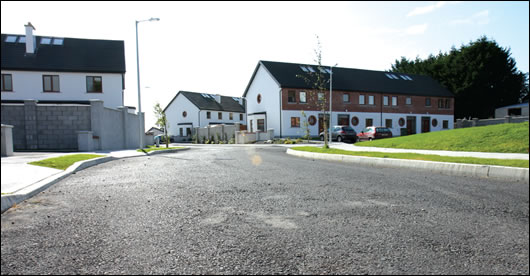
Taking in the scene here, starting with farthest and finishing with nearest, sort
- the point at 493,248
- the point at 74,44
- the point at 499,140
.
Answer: the point at 74,44 → the point at 499,140 → the point at 493,248

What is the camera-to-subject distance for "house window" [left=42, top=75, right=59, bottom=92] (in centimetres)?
2650

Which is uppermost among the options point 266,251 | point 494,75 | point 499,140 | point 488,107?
point 494,75

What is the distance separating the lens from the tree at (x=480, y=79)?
4494 centimetres

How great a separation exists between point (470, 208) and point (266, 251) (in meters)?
3.05

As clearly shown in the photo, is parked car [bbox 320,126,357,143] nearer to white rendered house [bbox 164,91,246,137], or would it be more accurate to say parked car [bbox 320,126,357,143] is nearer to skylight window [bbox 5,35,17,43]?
white rendered house [bbox 164,91,246,137]

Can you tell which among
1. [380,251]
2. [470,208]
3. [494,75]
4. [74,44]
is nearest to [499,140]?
[470,208]

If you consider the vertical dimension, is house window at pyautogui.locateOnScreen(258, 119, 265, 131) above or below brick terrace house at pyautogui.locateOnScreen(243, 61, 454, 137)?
below

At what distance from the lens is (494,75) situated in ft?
153

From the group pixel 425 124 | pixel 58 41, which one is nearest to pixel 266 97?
pixel 58 41

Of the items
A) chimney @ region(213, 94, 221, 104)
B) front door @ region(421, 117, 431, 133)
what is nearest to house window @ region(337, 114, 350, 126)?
front door @ region(421, 117, 431, 133)

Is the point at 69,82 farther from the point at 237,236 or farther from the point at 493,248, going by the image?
the point at 493,248

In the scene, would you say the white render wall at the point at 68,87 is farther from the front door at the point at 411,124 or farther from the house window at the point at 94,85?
the front door at the point at 411,124

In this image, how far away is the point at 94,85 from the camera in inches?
1115

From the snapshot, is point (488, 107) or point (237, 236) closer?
point (237, 236)
